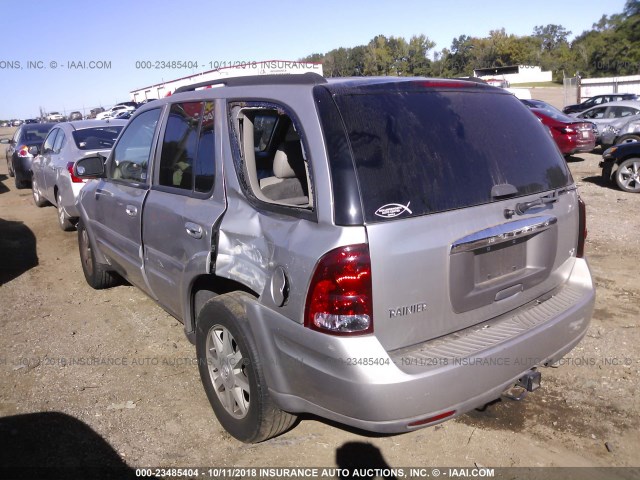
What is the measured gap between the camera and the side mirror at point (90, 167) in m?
4.78

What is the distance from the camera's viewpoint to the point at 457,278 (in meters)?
2.52

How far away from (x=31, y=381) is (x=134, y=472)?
1524 mm

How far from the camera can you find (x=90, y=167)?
15.8ft

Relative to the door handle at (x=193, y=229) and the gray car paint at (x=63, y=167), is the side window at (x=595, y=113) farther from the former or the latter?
the door handle at (x=193, y=229)

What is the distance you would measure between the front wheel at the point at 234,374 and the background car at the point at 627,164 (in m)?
9.79

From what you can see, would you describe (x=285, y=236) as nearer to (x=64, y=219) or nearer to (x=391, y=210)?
(x=391, y=210)

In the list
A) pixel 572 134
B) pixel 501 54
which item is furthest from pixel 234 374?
pixel 501 54

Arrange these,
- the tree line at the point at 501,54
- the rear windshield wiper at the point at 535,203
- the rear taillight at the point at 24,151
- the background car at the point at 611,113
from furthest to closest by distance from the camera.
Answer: the tree line at the point at 501,54
the background car at the point at 611,113
the rear taillight at the point at 24,151
the rear windshield wiper at the point at 535,203

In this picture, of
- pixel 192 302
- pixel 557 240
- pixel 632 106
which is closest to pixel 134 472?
pixel 192 302

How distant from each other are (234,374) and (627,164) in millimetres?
9969

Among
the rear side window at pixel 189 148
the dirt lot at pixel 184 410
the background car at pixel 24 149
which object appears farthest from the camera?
the background car at pixel 24 149

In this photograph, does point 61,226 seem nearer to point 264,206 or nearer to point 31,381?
point 31,381

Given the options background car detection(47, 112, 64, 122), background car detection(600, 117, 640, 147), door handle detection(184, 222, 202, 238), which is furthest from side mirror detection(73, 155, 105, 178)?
background car detection(47, 112, 64, 122)

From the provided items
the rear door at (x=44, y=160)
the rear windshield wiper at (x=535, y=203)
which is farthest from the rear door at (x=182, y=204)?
the rear door at (x=44, y=160)
